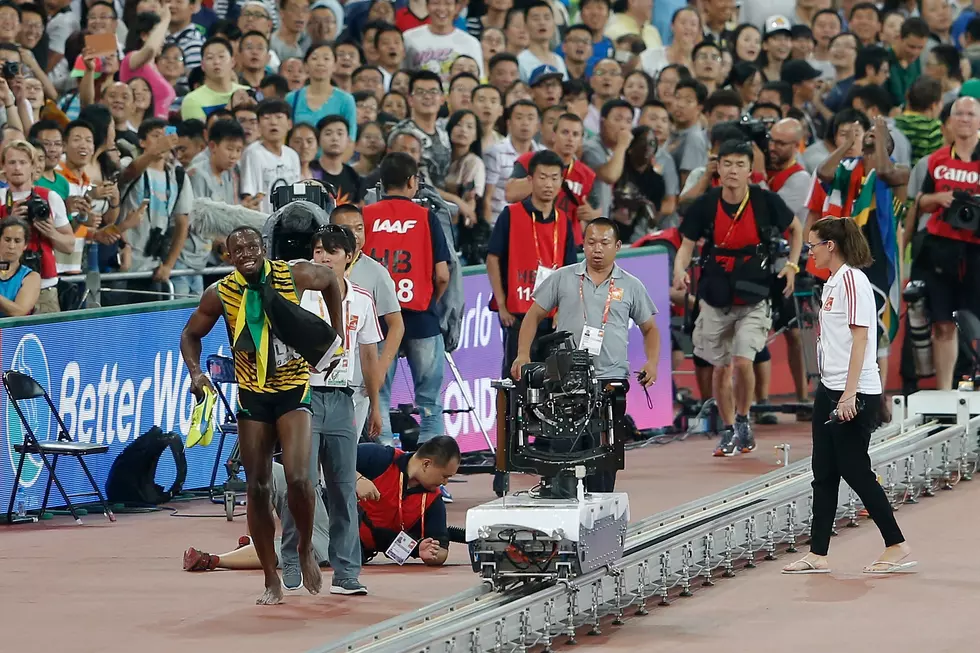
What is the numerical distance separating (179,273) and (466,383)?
2.30 metres

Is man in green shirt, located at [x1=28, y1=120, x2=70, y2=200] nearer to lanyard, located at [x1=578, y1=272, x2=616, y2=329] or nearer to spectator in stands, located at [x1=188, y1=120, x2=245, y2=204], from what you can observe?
spectator in stands, located at [x1=188, y1=120, x2=245, y2=204]

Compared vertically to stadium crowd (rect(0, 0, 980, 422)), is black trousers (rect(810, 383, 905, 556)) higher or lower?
lower

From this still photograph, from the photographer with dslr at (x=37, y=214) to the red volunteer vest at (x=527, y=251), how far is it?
3.07m

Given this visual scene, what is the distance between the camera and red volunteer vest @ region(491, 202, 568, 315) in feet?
42.6

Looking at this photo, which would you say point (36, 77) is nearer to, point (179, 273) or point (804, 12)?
point (179, 273)

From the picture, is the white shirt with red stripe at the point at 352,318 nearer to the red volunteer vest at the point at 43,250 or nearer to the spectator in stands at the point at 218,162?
the red volunteer vest at the point at 43,250

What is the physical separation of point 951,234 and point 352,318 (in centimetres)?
593

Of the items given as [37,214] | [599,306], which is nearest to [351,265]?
[599,306]

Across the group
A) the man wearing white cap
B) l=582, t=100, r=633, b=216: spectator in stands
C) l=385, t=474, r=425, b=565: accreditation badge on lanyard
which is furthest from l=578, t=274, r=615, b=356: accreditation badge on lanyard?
the man wearing white cap

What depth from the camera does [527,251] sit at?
42.6 ft

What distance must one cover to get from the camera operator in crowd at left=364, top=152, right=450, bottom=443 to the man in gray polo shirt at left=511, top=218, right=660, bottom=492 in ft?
4.42

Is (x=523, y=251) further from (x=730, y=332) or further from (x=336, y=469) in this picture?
(x=336, y=469)

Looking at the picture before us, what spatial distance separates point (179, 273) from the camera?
13773 mm

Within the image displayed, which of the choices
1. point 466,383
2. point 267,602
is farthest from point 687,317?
point 267,602
